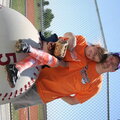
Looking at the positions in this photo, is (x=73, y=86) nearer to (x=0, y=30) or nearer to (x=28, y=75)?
(x=28, y=75)

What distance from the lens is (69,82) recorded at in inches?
127

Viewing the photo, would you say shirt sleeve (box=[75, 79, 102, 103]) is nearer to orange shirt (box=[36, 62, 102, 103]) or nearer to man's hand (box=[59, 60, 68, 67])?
orange shirt (box=[36, 62, 102, 103])

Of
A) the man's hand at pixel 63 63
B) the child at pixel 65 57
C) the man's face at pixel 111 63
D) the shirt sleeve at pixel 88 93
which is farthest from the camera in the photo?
the shirt sleeve at pixel 88 93

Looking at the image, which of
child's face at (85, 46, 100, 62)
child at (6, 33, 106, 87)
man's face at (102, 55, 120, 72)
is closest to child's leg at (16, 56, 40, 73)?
child at (6, 33, 106, 87)

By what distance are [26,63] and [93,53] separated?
702mm

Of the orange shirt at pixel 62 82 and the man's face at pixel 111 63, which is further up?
the man's face at pixel 111 63

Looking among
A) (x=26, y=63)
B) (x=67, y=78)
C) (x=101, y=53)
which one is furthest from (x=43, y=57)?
(x=101, y=53)

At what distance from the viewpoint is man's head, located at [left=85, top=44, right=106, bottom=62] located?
308 centimetres

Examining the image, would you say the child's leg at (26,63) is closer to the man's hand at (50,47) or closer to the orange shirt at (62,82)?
the man's hand at (50,47)

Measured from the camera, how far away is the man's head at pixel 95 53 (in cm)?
308

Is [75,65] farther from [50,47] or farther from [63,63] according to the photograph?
[50,47]

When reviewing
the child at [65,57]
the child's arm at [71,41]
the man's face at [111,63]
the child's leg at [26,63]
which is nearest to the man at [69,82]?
the man's face at [111,63]

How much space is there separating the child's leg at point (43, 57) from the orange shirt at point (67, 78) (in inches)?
9.6

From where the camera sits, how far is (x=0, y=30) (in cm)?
279
